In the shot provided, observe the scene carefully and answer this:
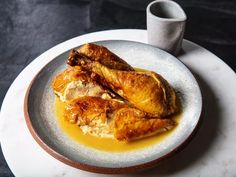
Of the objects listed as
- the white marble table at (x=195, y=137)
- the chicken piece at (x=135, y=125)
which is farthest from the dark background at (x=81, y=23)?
the chicken piece at (x=135, y=125)

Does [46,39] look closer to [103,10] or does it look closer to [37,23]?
[37,23]

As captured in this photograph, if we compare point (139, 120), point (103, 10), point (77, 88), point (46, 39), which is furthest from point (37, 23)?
point (139, 120)

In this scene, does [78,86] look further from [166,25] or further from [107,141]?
[166,25]

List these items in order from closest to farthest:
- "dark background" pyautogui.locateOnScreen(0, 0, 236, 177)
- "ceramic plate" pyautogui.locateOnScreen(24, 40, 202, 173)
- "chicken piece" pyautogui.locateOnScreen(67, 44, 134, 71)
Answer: "ceramic plate" pyautogui.locateOnScreen(24, 40, 202, 173) → "chicken piece" pyautogui.locateOnScreen(67, 44, 134, 71) → "dark background" pyautogui.locateOnScreen(0, 0, 236, 177)

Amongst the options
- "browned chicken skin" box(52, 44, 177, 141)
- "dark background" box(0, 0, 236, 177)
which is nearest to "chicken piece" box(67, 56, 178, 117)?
"browned chicken skin" box(52, 44, 177, 141)

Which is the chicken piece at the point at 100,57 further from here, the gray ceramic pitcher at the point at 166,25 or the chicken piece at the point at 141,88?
the gray ceramic pitcher at the point at 166,25

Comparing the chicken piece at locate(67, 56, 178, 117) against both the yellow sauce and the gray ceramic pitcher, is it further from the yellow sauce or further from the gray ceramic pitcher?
the gray ceramic pitcher

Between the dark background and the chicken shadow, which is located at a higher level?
the chicken shadow
